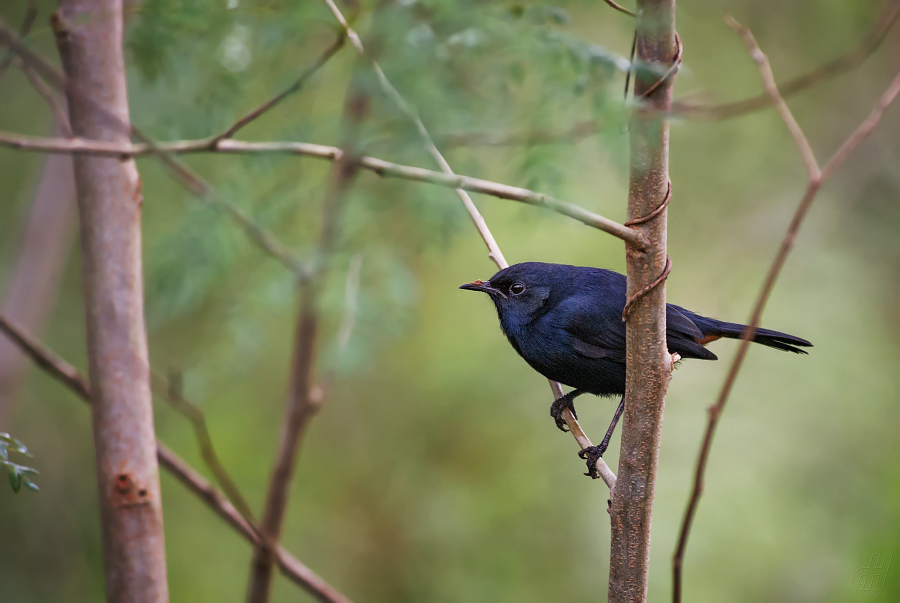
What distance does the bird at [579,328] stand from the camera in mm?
2965

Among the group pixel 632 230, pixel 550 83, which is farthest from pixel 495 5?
pixel 632 230

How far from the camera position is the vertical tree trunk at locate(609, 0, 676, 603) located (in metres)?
1.60

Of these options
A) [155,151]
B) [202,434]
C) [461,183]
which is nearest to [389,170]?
[461,183]

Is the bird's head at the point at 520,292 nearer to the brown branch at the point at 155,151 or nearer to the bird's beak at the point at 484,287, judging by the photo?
the bird's beak at the point at 484,287

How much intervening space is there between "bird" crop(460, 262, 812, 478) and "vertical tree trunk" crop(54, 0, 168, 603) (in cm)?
154

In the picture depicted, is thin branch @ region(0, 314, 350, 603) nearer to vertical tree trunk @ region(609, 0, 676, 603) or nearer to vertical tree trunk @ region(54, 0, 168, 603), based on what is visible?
vertical tree trunk @ region(54, 0, 168, 603)

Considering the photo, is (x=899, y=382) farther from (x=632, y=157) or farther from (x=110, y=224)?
(x=110, y=224)

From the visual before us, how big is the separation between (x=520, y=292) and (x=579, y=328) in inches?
13.9

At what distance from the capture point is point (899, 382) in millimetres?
6020

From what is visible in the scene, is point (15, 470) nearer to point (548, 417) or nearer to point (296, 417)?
point (296, 417)

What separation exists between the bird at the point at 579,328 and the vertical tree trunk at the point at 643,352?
0.81m

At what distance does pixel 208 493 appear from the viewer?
179 centimetres

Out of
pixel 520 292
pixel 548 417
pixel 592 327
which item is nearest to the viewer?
pixel 592 327

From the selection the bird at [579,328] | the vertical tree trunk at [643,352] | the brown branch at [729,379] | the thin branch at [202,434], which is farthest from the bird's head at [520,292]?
the thin branch at [202,434]
